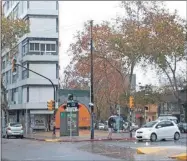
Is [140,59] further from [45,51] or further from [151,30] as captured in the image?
[45,51]

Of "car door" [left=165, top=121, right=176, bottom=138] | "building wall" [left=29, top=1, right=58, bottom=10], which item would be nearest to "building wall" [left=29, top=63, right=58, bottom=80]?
"building wall" [left=29, top=1, right=58, bottom=10]

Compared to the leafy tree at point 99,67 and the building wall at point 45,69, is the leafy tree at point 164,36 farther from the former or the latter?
the building wall at point 45,69

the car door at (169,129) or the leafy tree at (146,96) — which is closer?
the car door at (169,129)

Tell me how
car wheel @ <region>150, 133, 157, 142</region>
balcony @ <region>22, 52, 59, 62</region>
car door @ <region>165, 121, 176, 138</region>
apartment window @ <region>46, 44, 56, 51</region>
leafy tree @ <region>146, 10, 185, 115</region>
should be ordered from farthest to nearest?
apartment window @ <region>46, 44, 56, 51</region>, balcony @ <region>22, 52, 59, 62</region>, leafy tree @ <region>146, 10, 185, 115</region>, car door @ <region>165, 121, 176, 138</region>, car wheel @ <region>150, 133, 157, 142</region>

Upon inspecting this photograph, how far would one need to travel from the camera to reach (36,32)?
60125mm

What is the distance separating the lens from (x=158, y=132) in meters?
32.1

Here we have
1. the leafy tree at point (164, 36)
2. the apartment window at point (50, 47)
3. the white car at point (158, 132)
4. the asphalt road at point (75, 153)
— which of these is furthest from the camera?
the apartment window at point (50, 47)

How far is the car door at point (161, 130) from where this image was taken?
32.1 m

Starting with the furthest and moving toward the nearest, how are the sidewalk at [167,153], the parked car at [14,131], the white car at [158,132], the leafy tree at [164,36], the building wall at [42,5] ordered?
the building wall at [42,5], the leafy tree at [164,36], the parked car at [14,131], the white car at [158,132], the sidewalk at [167,153]

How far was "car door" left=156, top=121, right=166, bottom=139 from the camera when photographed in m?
32.1

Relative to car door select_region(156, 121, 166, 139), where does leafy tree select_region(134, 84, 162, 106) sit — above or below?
above

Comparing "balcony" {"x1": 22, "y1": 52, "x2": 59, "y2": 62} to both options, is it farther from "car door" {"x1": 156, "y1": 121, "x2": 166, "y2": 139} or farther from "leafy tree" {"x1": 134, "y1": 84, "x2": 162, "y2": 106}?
"car door" {"x1": 156, "y1": 121, "x2": 166, "y2": 139}

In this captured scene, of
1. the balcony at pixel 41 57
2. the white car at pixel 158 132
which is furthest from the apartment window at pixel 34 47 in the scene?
the white car at pixel 158 132

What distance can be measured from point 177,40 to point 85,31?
10997 mm
